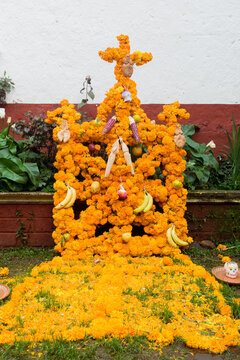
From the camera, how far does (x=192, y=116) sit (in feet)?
16.6

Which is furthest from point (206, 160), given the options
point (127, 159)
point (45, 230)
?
point (45, 230)

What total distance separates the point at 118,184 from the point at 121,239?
0.60 meters

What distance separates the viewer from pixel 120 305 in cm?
256

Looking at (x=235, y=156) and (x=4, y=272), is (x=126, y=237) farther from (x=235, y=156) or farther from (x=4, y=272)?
(x=235, y=156)

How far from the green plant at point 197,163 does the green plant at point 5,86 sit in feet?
8.58

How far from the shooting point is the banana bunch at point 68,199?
3.66 meters

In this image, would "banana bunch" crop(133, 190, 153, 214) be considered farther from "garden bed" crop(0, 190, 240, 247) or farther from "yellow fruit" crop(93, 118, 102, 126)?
"yellow fruit" crop(93, 118, 102, 126)

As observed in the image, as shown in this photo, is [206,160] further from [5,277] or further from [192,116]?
[5,277]

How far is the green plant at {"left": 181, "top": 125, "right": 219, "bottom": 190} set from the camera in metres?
4.50

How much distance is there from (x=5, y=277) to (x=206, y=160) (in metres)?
2.95

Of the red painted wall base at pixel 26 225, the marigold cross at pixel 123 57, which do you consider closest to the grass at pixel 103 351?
the red painted wall base at pixel 26 225

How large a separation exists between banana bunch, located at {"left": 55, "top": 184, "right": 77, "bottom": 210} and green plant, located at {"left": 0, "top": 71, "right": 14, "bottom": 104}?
2.10m

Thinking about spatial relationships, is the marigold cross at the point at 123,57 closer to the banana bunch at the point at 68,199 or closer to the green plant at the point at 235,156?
the banana bunch at the point at 68,199

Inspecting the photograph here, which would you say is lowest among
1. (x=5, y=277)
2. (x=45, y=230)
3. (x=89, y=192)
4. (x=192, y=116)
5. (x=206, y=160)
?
(x=5, y=277)
